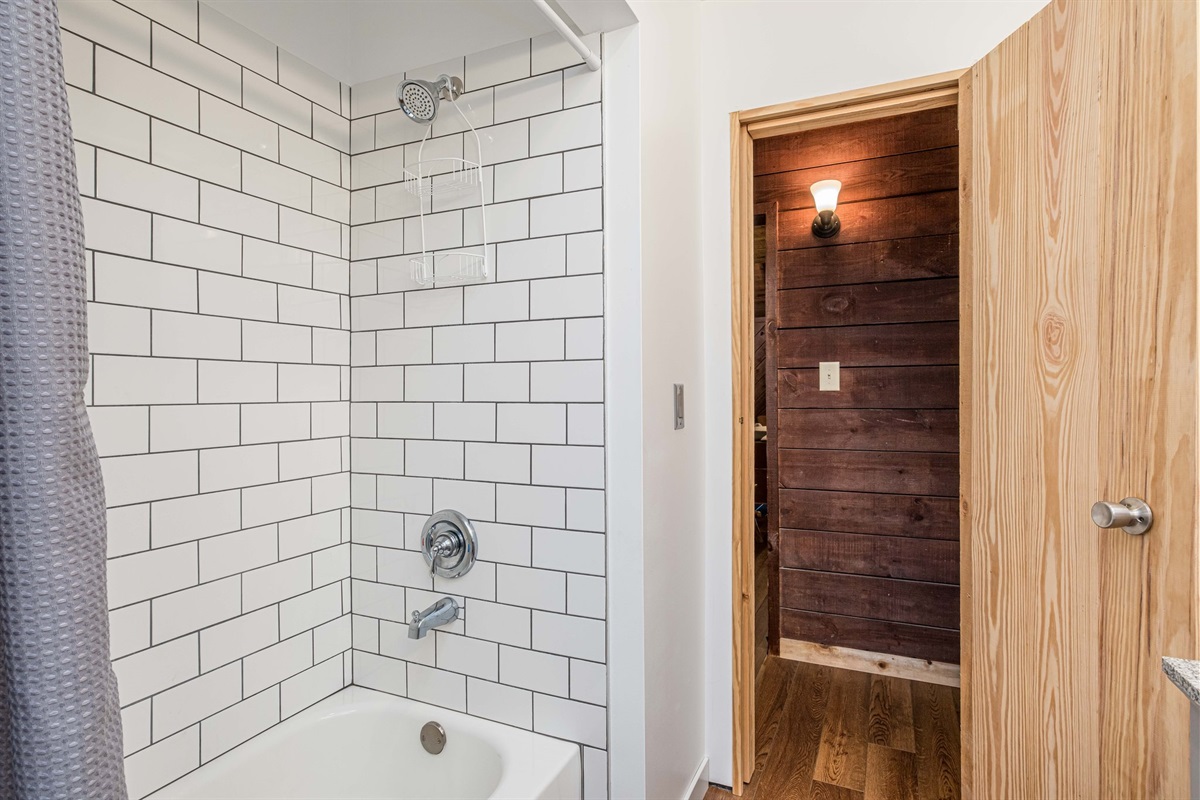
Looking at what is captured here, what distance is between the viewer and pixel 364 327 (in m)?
1.69

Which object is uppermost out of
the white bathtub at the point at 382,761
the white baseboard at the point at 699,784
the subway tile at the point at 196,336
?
the subway tile at the point at 196,336

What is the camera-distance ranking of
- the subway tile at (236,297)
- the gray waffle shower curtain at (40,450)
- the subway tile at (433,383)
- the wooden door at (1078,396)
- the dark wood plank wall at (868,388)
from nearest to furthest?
the gray waffle shower curtain at (40,450)
the wooden door at (1078,396)
the subway tile at (236,297)
the subway tile at (433,383)
the dark wood plank wall at (868,388)

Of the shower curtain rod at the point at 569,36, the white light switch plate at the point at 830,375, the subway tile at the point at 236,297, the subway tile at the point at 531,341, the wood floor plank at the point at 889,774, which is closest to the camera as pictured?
the shower curtain rod at the point at 569,36

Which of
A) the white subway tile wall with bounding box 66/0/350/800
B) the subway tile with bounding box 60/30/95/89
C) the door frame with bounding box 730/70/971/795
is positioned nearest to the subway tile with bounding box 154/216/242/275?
the white subway tile wall with bounding box 66/0/350/800

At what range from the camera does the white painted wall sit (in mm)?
1517

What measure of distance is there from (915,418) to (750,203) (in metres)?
1.28

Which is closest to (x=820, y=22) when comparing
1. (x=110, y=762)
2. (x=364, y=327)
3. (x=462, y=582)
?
(x=364, y=327)

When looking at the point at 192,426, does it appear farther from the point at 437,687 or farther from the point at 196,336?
the point at 437,687

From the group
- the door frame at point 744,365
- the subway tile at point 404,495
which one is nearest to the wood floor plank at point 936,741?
the door frame at point 744,365

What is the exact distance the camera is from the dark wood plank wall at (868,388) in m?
2.64

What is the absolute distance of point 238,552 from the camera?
4.68 feet

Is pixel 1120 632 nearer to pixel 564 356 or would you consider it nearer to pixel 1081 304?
pixel 1081 304

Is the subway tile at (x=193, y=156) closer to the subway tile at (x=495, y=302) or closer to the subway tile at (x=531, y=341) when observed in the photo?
the subway tile at (x=495, y=302)

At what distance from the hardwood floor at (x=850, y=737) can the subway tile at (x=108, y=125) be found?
2.16 meters
